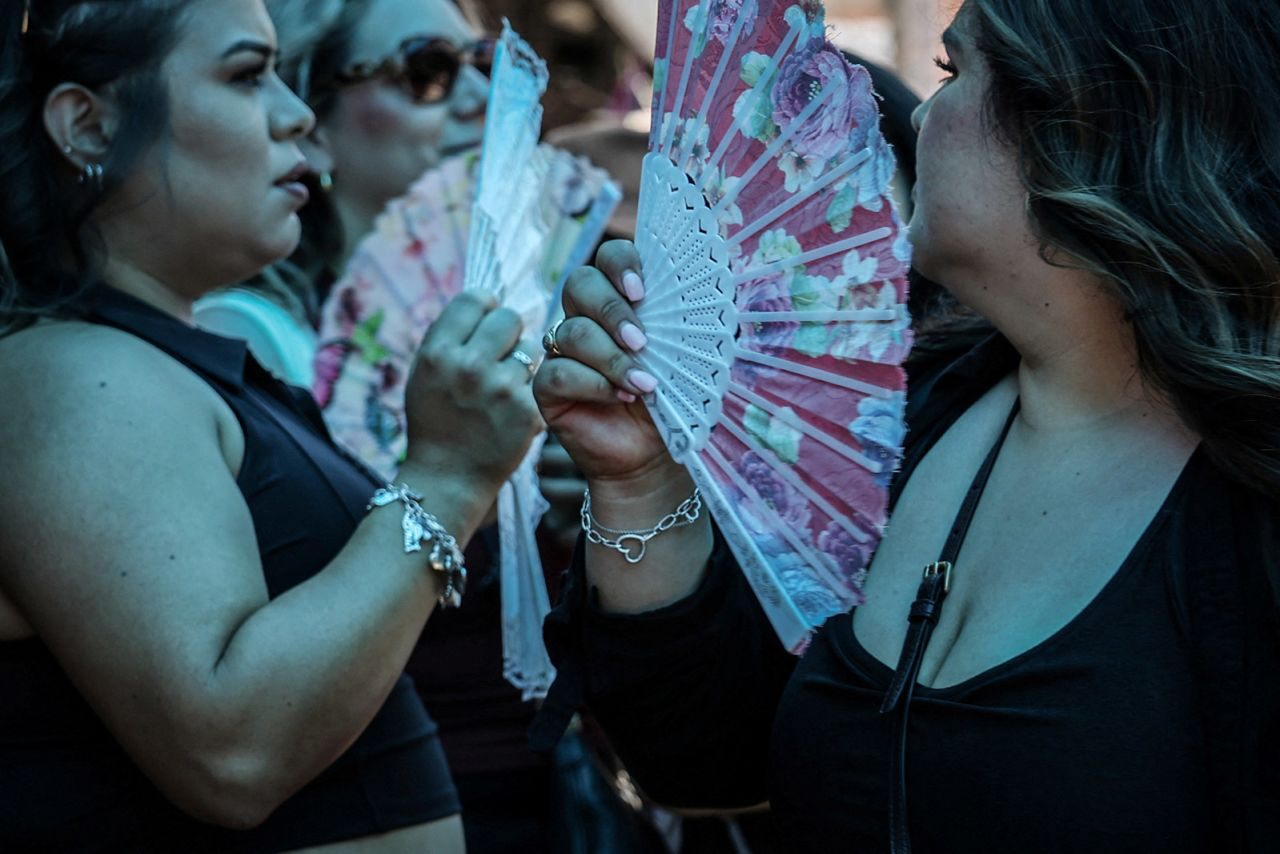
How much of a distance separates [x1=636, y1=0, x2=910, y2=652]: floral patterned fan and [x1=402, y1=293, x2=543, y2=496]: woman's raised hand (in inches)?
17.7

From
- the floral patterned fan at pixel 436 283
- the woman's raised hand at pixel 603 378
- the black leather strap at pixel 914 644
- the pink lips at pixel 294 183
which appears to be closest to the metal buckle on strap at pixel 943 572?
the black leather strap at pixel 914 644

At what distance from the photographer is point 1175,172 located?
1.58 meters

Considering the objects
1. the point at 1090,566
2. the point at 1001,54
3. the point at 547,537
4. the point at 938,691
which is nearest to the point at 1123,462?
the point at 1090,566

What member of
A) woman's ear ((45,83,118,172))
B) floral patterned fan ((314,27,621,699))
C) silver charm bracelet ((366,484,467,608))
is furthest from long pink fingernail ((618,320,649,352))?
woman's ear ((45,83,118,172))

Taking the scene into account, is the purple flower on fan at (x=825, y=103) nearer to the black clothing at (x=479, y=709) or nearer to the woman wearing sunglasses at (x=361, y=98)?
the black clothing at (x=479, y=709)

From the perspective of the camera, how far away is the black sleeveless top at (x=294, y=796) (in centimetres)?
184

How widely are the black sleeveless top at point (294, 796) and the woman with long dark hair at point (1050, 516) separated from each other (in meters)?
0.38

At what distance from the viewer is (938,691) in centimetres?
158

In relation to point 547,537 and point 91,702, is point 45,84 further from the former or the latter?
point 547,537

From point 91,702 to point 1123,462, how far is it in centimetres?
126

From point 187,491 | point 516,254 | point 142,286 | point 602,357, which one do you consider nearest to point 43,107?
point 142,286

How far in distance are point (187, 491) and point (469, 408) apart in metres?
0.45

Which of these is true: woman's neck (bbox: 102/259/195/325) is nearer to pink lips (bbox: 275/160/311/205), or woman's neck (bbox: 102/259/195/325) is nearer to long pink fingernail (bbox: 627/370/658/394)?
pink lips (bbox: 275/160/311/205)

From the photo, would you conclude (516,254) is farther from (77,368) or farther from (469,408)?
(77,368)
